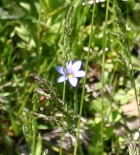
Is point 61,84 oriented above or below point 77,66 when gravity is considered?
below

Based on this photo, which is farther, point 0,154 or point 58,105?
point 0,154

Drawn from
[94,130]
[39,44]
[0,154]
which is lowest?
[0,154]

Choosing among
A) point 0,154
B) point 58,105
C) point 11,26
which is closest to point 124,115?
point 0,154

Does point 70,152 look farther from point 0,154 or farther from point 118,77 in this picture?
point 118,77

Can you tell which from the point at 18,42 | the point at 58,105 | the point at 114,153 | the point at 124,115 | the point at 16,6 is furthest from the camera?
the point at 18,42

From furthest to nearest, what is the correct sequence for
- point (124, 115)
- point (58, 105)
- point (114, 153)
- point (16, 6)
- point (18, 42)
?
point (18, 42) → point (16, 6) → point (124, 115) → point (114, 153) → point (58, 105)

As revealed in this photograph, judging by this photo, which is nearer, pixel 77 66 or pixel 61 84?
pixel 77 66

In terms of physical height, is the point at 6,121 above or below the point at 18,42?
below
